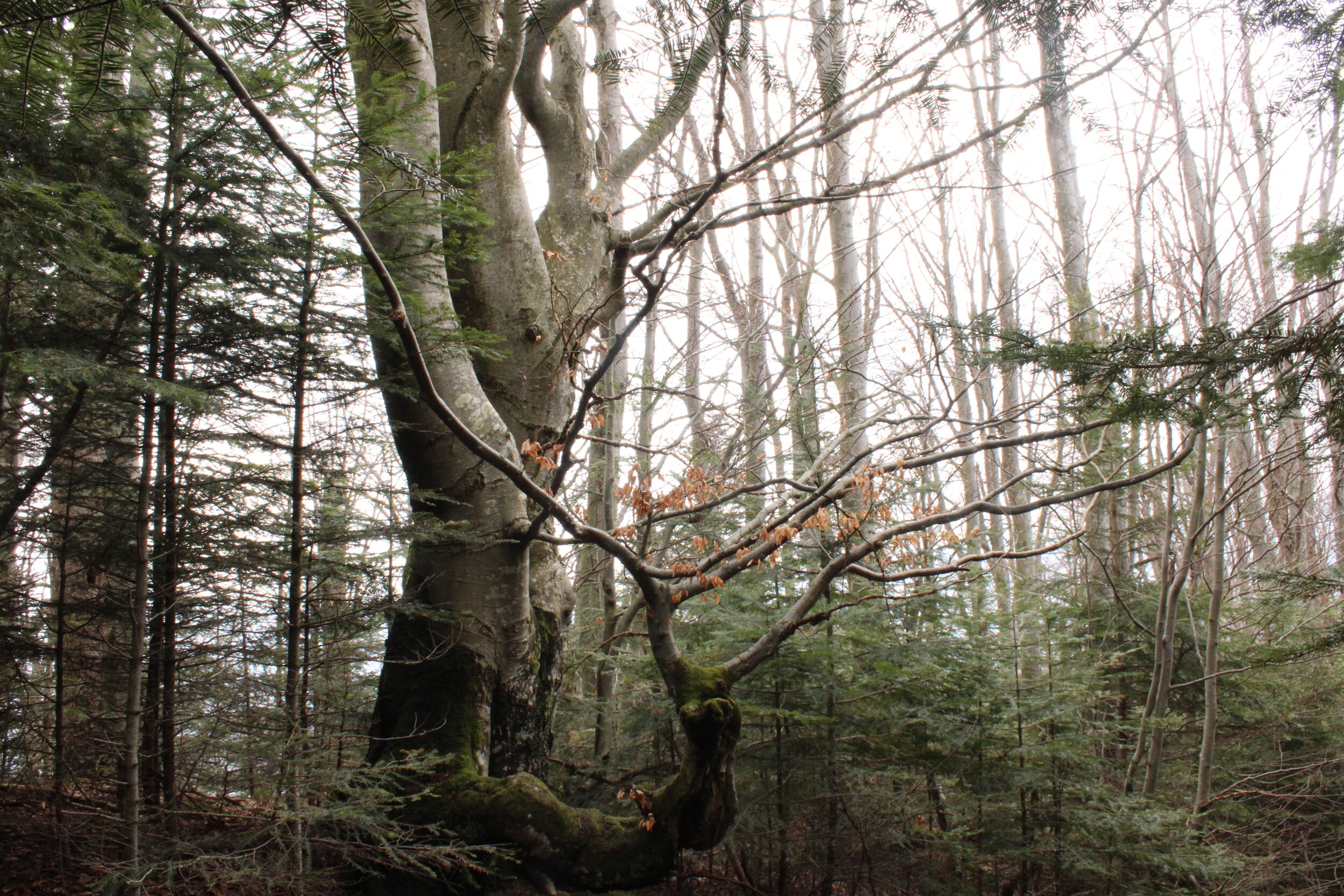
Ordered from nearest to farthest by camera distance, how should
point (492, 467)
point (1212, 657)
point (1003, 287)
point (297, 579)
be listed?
1. point (297, 579)
2. point (492, 467)
3. point (1212, 657)
4. point (1003, 287)

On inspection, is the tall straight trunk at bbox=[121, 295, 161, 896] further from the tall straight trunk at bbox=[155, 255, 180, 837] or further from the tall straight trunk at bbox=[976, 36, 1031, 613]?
the tall straight trunk at bbox=[976, 36, 1031, 613]

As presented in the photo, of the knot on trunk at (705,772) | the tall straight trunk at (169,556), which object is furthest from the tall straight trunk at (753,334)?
the tall straight trunk at (169,556)

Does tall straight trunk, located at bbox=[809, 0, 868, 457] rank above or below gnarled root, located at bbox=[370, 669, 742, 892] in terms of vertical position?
above

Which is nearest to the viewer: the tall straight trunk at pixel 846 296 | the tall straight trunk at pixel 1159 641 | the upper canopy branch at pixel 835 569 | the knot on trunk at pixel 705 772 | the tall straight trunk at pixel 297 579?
the tall straight trunk at pixel 297 579

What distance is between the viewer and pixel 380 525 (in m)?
3.45

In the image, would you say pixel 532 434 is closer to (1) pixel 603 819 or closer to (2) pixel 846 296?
(1) pixel 603 819

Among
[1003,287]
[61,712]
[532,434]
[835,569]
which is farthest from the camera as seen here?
[1003,287]

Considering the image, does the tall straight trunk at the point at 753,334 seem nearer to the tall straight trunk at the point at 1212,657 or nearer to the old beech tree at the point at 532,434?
the old beech tree at the point at 532,434

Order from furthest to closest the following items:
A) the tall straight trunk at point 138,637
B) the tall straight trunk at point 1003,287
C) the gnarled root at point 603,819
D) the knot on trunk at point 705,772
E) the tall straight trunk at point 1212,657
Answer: the tall straight trunk at point 1003,287
the tall straight trunk at point 1212,657
the knot on trunk at point 705,772
the gnarled root at point 603,819
the tall straight trunk at point 138,637

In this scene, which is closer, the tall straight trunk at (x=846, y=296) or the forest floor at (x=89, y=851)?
the forest floor at (x=89, y=851)

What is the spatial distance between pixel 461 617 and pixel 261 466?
117 centimetres

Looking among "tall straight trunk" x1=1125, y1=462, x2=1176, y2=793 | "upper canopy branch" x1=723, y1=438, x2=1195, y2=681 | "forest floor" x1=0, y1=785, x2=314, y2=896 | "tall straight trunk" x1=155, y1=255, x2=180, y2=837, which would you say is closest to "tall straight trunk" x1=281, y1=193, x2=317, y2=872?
"forest floor" x1=0, y1=785, x2=314, y2=896

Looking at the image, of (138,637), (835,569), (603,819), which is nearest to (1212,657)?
(835,569)

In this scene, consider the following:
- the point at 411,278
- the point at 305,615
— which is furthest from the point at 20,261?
the point at 305,615
